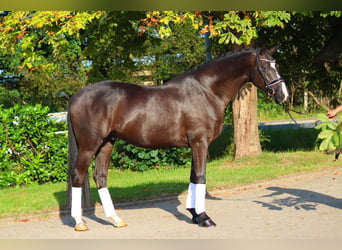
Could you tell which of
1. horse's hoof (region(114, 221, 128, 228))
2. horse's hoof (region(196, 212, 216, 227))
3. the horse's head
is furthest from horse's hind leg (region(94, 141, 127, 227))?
the horse's head

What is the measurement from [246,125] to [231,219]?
715cm

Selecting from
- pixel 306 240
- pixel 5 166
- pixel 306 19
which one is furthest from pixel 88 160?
pixel 306 19

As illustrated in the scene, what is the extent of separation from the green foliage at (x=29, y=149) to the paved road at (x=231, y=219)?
3.64m

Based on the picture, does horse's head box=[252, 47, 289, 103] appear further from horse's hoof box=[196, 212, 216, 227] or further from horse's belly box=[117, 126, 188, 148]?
horse's hoof box=[196, 212, 216, 227]

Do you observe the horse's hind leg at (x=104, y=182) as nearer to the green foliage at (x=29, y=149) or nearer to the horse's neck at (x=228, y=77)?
the horse's neck at (x=228, y=77)

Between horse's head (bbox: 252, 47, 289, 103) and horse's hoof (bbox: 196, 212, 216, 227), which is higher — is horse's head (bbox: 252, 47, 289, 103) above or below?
above

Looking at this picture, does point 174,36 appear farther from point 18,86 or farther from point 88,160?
point 88,160

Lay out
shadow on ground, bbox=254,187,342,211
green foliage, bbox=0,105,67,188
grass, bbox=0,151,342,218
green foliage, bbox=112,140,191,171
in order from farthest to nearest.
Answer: green foliage, bbox=112,140,191,171 → green foliage, bbox=0,105,67,188 → grass, bbox=0,151,342,218 → shadow on ground, bbox=254,187,342,211

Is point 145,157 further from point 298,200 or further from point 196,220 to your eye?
point 196,220

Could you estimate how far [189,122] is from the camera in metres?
6.89

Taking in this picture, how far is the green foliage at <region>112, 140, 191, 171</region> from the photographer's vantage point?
1355 cm

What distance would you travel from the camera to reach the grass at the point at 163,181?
29.2 feet

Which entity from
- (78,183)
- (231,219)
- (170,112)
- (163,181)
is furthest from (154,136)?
(163,181)

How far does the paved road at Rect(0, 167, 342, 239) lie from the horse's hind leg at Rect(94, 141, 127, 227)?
0.16 m
